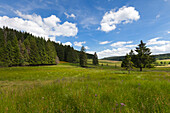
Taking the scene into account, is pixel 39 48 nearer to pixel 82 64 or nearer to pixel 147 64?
pixel 82 64

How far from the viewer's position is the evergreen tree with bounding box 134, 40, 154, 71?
1320 inches

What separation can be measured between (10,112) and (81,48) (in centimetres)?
6335

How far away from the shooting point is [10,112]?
1.95 m

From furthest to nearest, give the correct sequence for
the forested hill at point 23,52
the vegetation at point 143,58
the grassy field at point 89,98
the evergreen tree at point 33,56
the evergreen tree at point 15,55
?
1. the evergreen tree at point 33,56
2. the evergreen tree at point 15,55
3. the forested hill at point 23,52
4. the vegetation at point 143,58
5. the grassy field at point 89,98

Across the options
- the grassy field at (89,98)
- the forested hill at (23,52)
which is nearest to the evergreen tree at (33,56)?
the forested hill at (23,52)

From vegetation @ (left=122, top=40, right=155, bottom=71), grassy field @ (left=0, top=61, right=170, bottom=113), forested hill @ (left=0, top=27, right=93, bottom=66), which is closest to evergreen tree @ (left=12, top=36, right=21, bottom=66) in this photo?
forested hill @ (left=0, top=27, right=93, bottom=66)

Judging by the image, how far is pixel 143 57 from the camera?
1324 inches

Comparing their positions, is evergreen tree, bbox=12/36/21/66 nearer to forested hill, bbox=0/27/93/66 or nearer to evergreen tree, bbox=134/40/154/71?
forested hill, bbox=0/27/93/66

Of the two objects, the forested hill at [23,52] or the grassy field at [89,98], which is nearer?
the grassy field at [89,98]

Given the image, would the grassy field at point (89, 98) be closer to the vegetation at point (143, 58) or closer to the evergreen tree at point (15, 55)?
the vegetation at point (143, 58)

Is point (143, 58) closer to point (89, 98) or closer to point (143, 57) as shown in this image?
point (143, 57)

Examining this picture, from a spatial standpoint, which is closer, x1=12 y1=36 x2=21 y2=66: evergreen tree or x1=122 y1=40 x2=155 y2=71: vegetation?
x1=122 y1=40 x2=155 y2=71: vegetation

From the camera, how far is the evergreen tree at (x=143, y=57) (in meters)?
33.5

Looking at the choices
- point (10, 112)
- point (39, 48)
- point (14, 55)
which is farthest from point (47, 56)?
point (10, 112)
